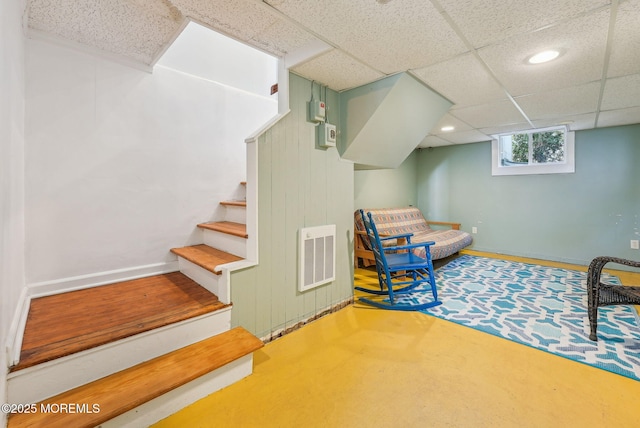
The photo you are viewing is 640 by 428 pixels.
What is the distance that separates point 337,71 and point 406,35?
585 millimetres

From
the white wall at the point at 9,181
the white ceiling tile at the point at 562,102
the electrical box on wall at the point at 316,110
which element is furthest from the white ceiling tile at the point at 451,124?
the white wall at the point at 9,181

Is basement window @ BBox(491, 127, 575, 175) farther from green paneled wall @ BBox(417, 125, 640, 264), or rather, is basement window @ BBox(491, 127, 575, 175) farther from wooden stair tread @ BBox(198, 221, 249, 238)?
wooden stair tread @ BBox(198, 221, 249, 238)

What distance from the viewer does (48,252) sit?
6.15 ft

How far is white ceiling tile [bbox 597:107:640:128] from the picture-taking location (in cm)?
310

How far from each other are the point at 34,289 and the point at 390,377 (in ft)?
7.84

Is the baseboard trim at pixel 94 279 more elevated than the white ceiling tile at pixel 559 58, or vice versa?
the white ceiling tile at pixel 559 58

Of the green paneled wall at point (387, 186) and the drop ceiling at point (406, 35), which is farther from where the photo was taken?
the green paneled wall at point (387, 186)

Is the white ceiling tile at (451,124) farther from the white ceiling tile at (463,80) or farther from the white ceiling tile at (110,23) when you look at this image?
the white ceiling tile at (110,23)

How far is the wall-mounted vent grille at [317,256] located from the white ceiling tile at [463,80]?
151cm

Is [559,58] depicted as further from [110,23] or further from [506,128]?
[110,23]

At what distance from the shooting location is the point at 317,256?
2289 millimetres

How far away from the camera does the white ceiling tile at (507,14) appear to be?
136 cm

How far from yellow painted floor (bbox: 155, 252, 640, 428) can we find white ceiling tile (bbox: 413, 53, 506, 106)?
6.71 feet

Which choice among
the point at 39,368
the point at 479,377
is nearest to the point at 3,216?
Result: the point at 39,368
